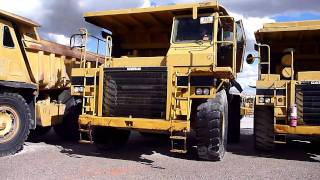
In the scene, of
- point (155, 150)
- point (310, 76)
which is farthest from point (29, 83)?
point (310, 76)

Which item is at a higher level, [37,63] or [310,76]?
[37,63]

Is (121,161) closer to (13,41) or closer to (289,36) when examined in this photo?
(13,41)

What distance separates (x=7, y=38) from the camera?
8781 millimetres

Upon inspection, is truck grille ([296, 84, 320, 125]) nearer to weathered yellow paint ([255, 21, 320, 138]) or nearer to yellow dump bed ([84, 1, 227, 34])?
weathered yellow paint ([255, 21, 320, 138])

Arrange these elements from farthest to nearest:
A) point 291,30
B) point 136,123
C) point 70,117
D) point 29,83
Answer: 1. point 70,117
2. point 29,83
3. point 291,30
4. point 136,123

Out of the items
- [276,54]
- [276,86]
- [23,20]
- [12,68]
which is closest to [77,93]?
[12,68]

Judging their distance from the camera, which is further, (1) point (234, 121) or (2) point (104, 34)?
(1) point (234, 121)

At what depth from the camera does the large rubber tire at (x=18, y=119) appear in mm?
8289

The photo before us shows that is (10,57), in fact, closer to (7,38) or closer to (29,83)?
(7,38)

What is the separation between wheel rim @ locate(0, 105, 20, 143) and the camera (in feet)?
27.4

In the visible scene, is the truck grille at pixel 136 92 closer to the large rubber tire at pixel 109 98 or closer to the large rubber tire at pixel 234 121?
the large rubber tire at pixel 109 98

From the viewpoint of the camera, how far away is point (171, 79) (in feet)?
25.0

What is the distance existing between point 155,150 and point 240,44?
3.10 m

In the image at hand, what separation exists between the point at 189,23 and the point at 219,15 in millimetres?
610
